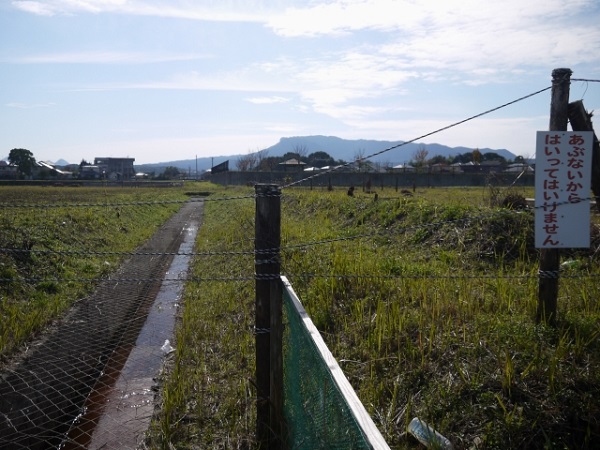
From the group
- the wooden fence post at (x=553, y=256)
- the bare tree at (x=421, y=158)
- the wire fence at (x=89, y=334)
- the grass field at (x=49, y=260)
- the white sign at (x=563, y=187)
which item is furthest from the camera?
the bare tree at (x=421, y=158)

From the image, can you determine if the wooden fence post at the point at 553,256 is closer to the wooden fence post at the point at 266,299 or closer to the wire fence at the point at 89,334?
the wire fence at the point at 89,334

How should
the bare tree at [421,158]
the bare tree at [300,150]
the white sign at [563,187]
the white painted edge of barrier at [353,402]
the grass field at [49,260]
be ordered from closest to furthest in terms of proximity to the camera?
the white painted edge of barrier at [353,402] → the white sign at [563,187] → the grass field at [49,260] → the bare tree at [421,158] → the bare tree at [300,150]

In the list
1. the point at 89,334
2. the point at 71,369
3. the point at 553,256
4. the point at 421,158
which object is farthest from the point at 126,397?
the point at 421,158

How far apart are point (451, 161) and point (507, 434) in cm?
7851

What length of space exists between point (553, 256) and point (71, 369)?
471 cm

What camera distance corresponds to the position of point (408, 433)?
304cm

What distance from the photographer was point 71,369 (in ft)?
17.1

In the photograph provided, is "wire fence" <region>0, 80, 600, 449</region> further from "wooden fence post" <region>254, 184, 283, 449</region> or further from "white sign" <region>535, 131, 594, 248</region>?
"white sign" <region>535, 131, 594, 248</region>

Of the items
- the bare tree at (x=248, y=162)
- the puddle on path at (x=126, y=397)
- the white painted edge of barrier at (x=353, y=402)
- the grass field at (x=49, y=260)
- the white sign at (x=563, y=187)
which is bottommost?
the puddle on path at (x=126, y=397)

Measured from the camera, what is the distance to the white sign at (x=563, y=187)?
11.4 feet

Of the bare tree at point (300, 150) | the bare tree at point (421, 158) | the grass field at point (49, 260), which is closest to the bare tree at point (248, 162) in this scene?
the bare tree at point (300, 150)

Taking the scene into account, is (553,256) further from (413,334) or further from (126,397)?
(126,397)

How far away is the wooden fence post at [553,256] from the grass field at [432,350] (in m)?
0.13

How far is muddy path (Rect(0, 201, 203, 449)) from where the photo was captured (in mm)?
4115
